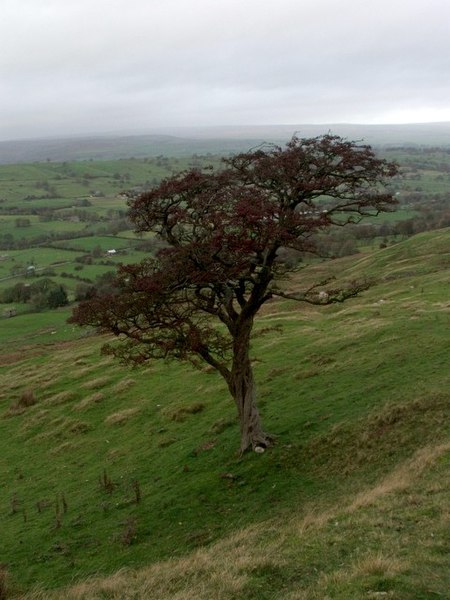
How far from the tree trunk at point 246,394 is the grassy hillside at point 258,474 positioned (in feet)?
2.29

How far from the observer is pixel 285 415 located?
25234 mm

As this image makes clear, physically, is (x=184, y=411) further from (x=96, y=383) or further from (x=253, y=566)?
(x=253, y=566)

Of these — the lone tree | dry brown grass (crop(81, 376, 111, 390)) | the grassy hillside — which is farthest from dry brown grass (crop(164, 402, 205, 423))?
dry brown grass (crop(81, 376, 111, 390))

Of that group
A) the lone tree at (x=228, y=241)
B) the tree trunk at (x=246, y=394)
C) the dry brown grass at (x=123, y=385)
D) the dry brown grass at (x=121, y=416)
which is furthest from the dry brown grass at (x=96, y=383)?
the tree trunk at (x=246, y=394)

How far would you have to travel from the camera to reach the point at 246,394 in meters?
22.1

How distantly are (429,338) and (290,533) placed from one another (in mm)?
18325

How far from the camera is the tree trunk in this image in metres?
21.9

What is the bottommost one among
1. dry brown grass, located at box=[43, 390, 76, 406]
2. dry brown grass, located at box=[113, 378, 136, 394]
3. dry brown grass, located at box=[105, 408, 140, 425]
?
dry brown grass, located at box=[43, 390, 76, 406]

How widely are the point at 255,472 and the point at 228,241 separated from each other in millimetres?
9105

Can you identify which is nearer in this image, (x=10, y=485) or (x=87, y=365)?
(x=10, y=485)

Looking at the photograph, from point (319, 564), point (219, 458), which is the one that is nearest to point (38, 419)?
point (219, 458)

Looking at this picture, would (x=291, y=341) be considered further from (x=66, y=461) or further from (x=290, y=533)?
(x=290, y=533)

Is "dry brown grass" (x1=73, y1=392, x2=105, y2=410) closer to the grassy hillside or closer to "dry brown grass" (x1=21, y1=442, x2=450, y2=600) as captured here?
the grassy hillside

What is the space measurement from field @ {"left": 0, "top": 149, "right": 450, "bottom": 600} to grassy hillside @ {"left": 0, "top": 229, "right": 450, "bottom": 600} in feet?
0.25
